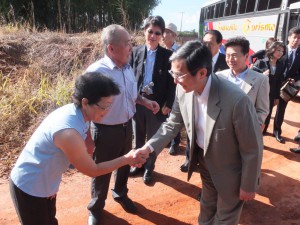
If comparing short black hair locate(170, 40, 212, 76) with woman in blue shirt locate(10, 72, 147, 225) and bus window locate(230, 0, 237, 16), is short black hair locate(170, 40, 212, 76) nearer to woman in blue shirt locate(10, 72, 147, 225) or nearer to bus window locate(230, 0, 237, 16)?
woman in blue shirt locate(10, 72, 147, 225)

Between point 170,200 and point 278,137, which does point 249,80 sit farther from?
point 278,137

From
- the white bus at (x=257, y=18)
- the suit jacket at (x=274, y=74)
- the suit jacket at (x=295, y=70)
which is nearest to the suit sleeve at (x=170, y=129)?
the suit jacket at (x=274, y=74)

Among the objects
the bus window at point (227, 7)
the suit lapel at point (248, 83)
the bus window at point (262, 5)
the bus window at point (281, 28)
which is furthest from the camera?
the bus window at point (227, 7)

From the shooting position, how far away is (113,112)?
2814mm

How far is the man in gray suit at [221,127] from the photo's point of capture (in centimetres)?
188

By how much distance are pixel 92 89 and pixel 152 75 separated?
1955 mm

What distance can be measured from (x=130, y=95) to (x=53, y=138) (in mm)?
1305

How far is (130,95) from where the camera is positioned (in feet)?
9.64

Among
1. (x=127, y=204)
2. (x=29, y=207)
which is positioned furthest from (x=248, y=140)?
(x=127, y=204)

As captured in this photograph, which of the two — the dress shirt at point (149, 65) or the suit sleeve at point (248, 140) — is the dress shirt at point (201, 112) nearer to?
the suit sleeve at point (248, 140)

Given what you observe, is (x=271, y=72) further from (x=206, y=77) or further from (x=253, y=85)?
(x=206, y=77)

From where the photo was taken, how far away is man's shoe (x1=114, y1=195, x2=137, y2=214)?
129 inches

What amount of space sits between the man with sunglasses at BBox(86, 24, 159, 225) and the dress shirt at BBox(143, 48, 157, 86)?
0.62 metres

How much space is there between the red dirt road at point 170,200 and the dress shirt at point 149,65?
1.41 m
